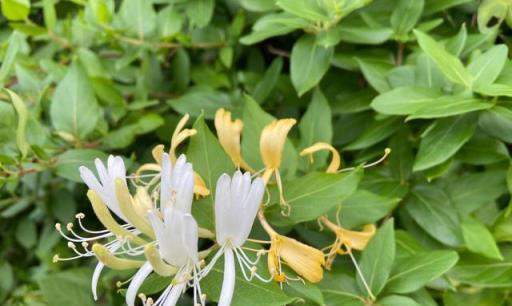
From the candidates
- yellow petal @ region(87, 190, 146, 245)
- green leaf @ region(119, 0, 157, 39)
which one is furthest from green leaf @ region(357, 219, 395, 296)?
green leaf @ region(119, 0, 157, 39)

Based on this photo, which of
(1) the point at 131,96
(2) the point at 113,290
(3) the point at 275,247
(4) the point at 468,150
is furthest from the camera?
(1) the point at 131,96

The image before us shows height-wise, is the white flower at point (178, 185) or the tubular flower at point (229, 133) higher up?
the white flower at point (178, 185)

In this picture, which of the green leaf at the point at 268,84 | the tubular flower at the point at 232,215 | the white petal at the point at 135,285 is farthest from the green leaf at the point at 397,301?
the green leaf at the point at 268,84

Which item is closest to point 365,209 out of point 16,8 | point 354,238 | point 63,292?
point 354,238

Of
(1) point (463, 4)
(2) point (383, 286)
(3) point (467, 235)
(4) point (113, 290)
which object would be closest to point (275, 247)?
(2) point (383, 286)

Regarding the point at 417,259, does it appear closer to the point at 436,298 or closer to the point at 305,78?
the point at 436,298

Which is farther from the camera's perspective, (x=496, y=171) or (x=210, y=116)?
(x=210, y=116)

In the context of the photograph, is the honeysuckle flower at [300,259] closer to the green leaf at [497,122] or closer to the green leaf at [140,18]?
the green leaf at [497,122]
